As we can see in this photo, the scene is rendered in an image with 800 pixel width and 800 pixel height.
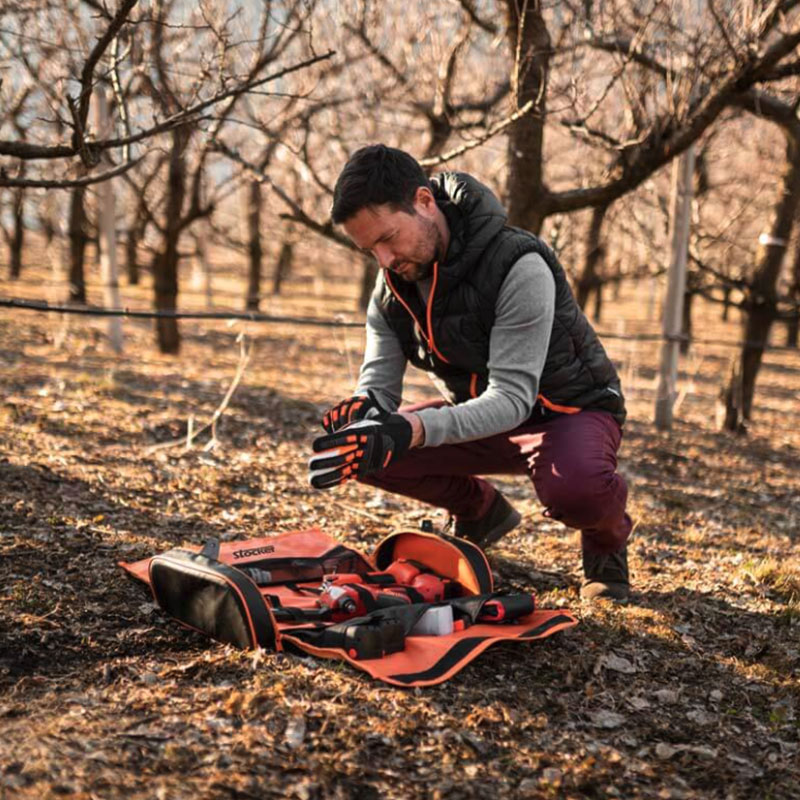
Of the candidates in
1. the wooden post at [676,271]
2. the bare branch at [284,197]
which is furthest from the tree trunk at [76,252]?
the wooden post at [676,271]

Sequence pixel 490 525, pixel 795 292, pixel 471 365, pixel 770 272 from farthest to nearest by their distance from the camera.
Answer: pixel 795 292, pixel 770 272, pixel 490 525, pixel 471 365

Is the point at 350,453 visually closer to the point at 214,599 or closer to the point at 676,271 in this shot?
the point at 214,599

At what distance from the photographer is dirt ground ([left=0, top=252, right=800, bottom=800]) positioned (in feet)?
7.58

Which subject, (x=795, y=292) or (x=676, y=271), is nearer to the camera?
(x=676, y=271)

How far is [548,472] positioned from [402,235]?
3.78 ft

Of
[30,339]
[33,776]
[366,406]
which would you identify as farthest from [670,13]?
[30,339]

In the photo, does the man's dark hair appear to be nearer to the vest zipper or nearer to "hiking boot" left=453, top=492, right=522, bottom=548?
the vest zipper

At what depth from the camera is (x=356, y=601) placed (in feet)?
10.5

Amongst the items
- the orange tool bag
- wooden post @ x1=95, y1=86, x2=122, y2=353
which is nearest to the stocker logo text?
the orange tool bag

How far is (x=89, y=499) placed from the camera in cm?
453

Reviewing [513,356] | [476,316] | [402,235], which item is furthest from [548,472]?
[402,235]

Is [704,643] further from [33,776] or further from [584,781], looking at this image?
[33,776]

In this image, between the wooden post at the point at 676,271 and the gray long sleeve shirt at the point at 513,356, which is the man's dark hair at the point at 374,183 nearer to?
the gray long sleeve shirt at the point at 513,356

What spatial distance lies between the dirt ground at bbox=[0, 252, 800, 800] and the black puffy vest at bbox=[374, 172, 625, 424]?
916 mm
